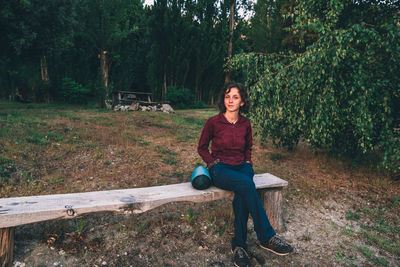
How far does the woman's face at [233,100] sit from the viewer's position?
10.6 feet

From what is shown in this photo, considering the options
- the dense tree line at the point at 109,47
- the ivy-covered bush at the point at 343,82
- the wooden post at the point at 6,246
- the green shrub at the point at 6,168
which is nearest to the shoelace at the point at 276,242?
the ivy-covered bush at the point at 343,82

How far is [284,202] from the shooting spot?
4.25m

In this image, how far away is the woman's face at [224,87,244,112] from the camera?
128 inches

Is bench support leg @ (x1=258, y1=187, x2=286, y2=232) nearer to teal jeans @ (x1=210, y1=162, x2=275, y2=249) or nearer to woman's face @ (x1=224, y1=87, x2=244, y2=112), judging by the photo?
teal jeans @ (x1=210, y1=162, x2=275, y2=249)

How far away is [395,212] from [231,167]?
288cm

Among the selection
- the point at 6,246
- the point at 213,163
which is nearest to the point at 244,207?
the point at 213,163

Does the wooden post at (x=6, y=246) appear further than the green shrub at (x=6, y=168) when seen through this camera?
No

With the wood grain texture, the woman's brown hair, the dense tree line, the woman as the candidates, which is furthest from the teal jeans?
the dense tree line

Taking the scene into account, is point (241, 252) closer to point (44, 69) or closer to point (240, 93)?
point (240, 93)

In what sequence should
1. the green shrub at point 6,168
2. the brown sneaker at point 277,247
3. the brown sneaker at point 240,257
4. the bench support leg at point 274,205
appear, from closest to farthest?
the brown sneaker at point 240,257, the brown sneaker at point 277,247, the bench support leg at point 274,205, the green shrub at point 6,168

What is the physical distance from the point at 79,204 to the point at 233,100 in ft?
6.71

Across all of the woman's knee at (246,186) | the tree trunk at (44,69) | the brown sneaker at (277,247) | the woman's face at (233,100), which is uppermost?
the tree trunk at (44,69)

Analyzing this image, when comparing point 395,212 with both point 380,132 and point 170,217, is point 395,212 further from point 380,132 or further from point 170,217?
point 170,217

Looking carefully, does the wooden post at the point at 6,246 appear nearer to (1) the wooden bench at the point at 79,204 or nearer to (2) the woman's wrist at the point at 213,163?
(1) the wooden bench at the point at 79,204
